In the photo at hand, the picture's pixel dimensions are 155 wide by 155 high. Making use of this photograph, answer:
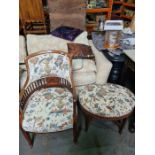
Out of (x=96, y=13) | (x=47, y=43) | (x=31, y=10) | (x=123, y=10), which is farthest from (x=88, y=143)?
(x=123, y=10)

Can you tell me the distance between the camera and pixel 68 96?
4.28 ft

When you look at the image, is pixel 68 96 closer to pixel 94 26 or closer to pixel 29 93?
pixel 29 93

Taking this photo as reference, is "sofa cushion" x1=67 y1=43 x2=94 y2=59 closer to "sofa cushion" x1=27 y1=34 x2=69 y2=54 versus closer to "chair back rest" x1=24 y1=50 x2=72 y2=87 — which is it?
"sofa cushion" x1=27 y1=34 x2=69 y2=54

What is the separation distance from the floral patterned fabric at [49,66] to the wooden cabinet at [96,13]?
54.9 inches

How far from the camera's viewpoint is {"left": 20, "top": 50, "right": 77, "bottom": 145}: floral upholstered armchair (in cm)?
112

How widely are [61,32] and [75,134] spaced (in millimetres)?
1199

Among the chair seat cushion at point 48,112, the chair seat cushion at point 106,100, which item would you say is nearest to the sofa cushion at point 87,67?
the chair seat cushion at point 106,100

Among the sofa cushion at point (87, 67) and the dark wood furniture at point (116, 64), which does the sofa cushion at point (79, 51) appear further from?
the dark wood furniture at point (116, 64)

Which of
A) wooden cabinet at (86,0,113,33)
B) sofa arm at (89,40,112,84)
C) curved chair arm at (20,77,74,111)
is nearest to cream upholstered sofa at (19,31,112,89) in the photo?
sofa arm at (89,40,112,84)

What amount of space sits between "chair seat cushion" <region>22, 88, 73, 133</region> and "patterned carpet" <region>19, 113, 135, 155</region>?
0.38 metres

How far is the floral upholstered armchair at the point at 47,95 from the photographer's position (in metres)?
1.12

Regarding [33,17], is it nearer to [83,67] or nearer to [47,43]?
[47,43]
